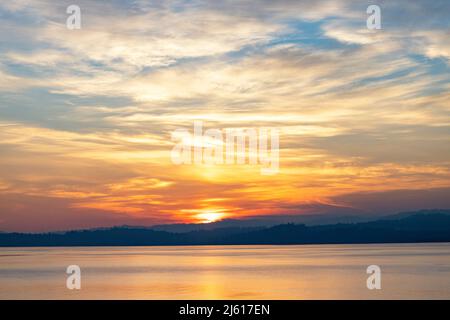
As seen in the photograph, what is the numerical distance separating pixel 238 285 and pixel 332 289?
10.8 meters

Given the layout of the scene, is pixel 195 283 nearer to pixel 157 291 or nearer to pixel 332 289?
pixel 157 291
